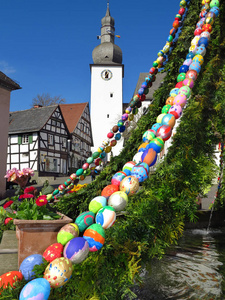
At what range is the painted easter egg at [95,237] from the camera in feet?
5.23

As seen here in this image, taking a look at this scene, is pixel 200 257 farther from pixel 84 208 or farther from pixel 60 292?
pixel 60 292

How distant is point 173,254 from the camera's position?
161 inches

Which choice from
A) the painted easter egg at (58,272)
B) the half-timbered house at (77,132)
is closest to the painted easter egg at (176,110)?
the painted easter egg at (58,272)

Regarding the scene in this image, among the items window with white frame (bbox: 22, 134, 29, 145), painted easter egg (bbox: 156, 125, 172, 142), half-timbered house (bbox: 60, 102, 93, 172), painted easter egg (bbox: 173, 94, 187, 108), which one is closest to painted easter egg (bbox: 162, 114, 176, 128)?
painted easter egg (bbox: 156, 125, 172, 142)

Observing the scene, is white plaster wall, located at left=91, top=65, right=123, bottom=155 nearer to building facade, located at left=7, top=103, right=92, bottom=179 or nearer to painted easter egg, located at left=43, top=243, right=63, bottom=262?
building facade, located at left=7, top=103, right=92, bottom=179

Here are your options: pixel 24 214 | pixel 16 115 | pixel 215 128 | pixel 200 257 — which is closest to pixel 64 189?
pixel 200 257

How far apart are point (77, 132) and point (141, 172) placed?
33675mm

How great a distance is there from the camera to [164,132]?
7.13 ft

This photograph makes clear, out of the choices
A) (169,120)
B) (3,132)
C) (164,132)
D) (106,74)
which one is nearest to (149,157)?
(164,132)

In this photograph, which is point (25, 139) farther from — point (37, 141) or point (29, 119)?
point (29, 119)

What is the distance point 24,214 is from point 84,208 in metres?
1.16

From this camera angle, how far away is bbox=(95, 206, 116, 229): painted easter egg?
1711mm

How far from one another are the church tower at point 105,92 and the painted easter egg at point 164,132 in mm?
43060

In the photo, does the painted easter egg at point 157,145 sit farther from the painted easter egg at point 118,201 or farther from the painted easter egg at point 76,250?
the painted easter egg at point 76,250
